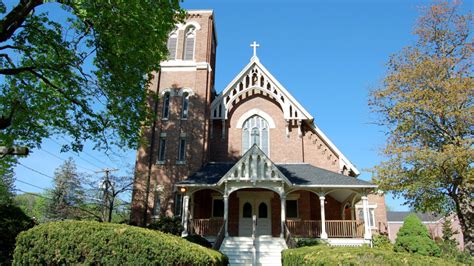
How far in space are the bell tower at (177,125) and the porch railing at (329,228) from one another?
6992 mm

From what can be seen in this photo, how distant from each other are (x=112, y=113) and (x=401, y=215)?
5838cm

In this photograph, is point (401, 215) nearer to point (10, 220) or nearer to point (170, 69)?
point (170, 69)

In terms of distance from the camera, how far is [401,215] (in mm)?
59875

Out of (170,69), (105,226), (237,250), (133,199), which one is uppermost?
(170,69)

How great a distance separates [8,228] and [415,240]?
55.7ft

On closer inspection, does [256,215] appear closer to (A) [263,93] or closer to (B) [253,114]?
(B) [253,114]

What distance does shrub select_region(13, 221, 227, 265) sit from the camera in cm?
730

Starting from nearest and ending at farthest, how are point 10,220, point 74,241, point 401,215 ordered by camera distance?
point 74,241, point 10,220, point 401,215

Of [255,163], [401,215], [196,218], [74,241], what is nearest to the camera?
[74,241]

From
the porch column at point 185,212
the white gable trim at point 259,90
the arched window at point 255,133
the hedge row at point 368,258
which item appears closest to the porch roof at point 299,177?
the porch column at point 185,212

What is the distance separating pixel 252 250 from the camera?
17141mm

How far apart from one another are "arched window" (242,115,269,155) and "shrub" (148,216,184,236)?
7.10m

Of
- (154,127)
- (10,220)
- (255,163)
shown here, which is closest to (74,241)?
(10,220)

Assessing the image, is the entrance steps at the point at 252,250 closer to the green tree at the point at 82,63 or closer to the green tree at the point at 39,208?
the green tree at the point at 82,63
